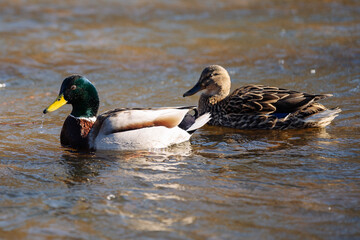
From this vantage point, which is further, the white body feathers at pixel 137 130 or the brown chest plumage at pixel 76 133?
the brown chest plumage at pixel 76 133

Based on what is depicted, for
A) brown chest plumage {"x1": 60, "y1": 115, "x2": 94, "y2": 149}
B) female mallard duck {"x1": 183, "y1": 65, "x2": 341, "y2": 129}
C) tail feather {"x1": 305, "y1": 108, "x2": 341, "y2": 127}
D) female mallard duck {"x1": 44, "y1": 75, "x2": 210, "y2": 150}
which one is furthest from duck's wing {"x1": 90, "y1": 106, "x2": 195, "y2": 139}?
tail feather {"x1": 305, "y1": 108, "x2": 341, "y2": 127}

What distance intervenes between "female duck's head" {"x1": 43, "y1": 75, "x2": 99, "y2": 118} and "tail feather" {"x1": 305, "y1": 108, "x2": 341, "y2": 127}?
2.99 meters

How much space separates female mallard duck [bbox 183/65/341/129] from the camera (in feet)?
26.6

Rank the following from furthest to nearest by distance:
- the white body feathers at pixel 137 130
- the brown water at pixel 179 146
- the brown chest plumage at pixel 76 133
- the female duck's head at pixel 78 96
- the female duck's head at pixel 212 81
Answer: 1. the female duck's head at pixel 212 81
2. the female duck's head at pixel 78 96
3. the brown chest plumage at pixel 76 133
4. the white body feathers at pixel 137 130
5. the brown water at pixel 179 146

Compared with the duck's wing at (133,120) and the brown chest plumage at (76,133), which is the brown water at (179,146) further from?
the duck's wing at (133,120)

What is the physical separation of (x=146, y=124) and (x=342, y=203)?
2822 mm

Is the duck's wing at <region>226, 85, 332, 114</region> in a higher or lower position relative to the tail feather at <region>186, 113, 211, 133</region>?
higher

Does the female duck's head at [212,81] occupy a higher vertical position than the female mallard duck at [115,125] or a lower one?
higher

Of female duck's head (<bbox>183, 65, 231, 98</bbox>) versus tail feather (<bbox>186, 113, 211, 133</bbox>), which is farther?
female duck's head (<bbox>183, 65, 231, 98</bbox>)

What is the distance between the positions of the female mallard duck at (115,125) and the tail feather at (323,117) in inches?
62.5

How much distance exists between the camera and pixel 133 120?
724 cm

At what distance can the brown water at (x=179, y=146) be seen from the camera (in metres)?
5.14

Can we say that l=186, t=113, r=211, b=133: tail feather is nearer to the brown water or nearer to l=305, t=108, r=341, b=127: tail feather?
the brown water

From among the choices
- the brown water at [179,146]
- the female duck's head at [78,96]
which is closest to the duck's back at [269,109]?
the brown water at [179,146]
